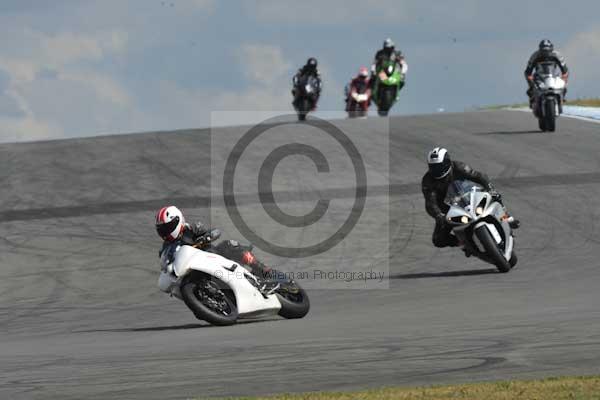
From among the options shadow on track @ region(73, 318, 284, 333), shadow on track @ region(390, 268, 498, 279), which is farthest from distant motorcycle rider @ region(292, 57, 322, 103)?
shadow on track @ region(73, 318, 284, 333)

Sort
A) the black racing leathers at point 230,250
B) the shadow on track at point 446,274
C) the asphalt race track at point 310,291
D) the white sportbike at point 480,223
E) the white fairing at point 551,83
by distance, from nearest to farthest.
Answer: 1. the asphalt race track at point 310,291
2. the black racing leathers at point 230,250
3. the white sportbike at point 480,223
4. the shadow on track at point 446,274
5. the white fairing at point 551,83

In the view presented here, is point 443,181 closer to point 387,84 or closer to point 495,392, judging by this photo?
point 495,392

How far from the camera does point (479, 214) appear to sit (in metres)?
15.4

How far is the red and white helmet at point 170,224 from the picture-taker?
12.3m

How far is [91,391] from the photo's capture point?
7.95 meters

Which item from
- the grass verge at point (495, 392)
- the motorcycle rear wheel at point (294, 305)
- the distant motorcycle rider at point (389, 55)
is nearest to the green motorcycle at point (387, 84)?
the distant motorcycle rider at point (389, 55)

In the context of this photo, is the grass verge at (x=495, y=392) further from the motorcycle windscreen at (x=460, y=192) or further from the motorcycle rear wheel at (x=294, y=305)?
the motorcycle windscreen at (x=460, y=192)

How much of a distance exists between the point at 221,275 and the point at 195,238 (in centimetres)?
63

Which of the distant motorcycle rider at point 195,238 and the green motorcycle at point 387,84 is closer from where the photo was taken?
the distant motorcycle rider at point 195,238

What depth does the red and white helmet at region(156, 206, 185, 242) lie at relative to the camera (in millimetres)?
12312

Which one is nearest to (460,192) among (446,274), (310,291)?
(446,274)

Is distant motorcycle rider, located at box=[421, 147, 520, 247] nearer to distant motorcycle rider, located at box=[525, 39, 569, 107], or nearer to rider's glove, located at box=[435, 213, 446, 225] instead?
rider's glove, located at box=[435, 213, 446, 225]

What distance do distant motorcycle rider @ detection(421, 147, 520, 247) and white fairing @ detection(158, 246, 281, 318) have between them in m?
3.95

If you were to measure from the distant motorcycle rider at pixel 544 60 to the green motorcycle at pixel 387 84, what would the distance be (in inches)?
372
